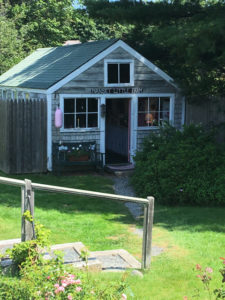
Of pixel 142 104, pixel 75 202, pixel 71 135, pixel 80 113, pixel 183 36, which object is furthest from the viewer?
pixel 142 104

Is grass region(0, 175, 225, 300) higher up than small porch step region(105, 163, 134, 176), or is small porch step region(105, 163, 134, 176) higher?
small porch step region(105, 163, 134, 176)

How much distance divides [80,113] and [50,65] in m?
2.88

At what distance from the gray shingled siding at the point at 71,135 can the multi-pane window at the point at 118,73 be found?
178cm

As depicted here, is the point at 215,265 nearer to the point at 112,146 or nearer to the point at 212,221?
the point at 212,221

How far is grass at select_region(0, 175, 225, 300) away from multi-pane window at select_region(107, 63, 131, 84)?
5.08 meters

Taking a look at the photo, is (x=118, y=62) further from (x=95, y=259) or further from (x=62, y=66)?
(x=95, y=259)

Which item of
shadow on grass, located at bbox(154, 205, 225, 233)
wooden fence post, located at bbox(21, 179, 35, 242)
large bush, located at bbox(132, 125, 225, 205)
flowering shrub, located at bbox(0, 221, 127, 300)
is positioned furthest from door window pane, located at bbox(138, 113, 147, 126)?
flowering shrub, located at bbox(0, 221, 127, 300)

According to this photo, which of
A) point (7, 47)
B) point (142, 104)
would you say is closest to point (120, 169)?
point (142, 104)

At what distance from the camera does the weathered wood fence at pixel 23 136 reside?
45.4 feet

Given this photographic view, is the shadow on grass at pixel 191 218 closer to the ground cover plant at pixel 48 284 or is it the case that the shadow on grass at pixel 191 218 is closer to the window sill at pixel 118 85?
the ground cover plant at pixel 48 284

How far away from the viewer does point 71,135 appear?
14492mm

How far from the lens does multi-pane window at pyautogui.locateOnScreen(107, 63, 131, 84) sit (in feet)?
48.6

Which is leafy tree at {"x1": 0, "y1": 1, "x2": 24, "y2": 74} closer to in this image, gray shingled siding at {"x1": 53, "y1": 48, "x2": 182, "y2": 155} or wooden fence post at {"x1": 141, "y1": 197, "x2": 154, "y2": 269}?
gray shingled siding at {"x1": 53, "y1": 48, "x2": 182, "y2": 155}

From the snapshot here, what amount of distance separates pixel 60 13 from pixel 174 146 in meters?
27.4
